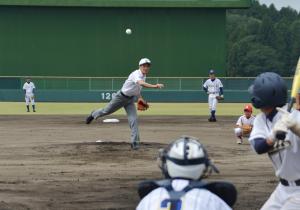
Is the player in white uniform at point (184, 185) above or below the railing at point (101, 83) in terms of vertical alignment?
above

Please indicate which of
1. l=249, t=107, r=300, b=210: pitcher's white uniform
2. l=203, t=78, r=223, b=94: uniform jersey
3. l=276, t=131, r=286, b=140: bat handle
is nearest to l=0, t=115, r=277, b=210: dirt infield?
l=249, t=107, r=300, b=210: pitcher's white uniform

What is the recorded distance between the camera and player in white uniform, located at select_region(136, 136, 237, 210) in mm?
3664

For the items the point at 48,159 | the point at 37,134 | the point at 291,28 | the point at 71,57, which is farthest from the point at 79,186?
the point at 291,28

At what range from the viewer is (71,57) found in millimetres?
49531

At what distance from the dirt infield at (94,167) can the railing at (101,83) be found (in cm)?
2044

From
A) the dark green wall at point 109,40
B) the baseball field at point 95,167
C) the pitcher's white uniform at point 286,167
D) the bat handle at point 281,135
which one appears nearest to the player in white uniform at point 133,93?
the baseball field at point 95,167

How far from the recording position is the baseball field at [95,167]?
32.8 feet

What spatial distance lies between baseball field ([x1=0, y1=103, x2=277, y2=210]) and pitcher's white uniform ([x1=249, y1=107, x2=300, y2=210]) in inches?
147

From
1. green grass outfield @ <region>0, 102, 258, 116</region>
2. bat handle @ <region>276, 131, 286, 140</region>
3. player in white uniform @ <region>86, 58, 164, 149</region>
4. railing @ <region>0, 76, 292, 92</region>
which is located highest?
bat handle @ <region>276, 131, 286, 140</region>

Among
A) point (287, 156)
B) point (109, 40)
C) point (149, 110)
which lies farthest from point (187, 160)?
point (109, 40)

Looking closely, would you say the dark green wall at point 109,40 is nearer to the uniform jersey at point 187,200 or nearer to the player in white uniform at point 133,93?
the player in white uniform at point 133,93

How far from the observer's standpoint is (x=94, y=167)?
43.5ft

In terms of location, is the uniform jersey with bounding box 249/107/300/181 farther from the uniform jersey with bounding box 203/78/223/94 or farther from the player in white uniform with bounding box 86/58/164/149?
the uniform jersey with bounding box 203/78/223/94

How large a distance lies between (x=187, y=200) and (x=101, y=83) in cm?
4049
